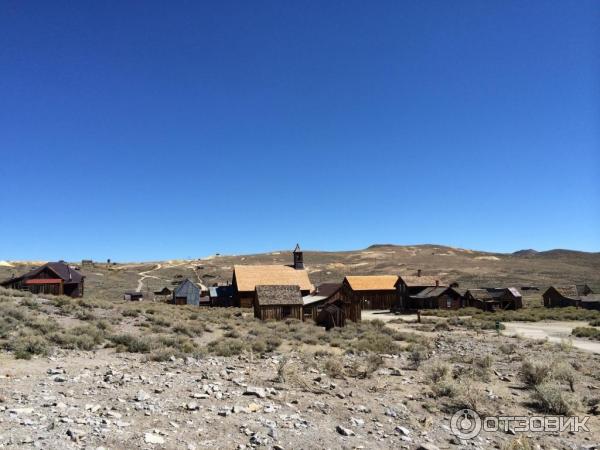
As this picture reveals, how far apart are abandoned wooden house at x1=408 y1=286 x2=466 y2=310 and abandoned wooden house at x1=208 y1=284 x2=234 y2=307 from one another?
24.7m

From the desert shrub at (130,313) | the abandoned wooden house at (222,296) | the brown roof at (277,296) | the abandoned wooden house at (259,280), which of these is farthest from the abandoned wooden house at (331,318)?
the abandoned wooden house at (222,296)

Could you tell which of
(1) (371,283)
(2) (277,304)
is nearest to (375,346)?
(2) (277,304)

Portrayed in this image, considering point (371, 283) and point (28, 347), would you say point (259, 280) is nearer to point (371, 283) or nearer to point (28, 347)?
point (371, 283)

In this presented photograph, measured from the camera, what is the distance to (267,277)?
55.1 metres

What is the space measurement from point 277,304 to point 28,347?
860 inches

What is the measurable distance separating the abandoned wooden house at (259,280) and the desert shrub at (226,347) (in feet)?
109

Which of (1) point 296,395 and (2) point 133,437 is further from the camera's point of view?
(1) point 296,395

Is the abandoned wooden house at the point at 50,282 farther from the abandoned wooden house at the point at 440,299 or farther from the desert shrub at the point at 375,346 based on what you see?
the abandoned wooden house at the point at 440,299

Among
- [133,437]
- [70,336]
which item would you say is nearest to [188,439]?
[133,437]

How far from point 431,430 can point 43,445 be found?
286 inches

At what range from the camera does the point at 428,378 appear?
1351cm

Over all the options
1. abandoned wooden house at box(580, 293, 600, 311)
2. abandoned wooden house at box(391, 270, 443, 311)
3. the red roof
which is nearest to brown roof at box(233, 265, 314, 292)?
abandoned wooden house at box(391, 270, 443, 311)

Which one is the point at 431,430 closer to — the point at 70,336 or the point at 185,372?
Answer: the point at 185,372

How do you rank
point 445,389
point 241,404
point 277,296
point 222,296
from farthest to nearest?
point 222,296 < point 277,296 < point 445,389 < point 241,404
